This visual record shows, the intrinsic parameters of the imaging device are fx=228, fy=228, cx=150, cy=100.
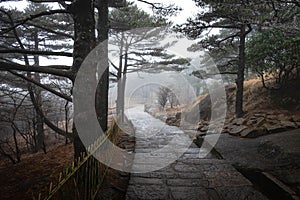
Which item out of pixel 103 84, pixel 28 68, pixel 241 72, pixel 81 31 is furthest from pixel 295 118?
pixel 28 68

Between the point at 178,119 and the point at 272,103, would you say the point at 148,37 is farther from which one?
the point at 272,103

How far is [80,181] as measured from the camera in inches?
128

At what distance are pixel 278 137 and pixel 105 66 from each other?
6139mm

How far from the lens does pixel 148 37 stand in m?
15.5

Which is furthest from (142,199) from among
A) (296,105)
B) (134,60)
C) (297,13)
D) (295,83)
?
(134,60)

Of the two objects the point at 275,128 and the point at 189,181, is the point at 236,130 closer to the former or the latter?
the point at 275,128

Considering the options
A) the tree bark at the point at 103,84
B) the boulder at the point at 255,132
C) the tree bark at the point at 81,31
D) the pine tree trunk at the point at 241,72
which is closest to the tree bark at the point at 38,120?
the tree bark at the point at 103,84

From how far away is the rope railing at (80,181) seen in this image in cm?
257

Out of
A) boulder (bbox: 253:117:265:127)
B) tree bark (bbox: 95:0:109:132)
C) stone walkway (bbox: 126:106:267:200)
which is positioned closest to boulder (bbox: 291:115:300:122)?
boulder (bbox: 253:117:265:127)

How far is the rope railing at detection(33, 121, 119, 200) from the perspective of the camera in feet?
8.43

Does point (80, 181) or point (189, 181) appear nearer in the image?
point (80, 181)

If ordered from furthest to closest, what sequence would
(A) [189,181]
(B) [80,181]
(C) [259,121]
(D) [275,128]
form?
(C) [259,121]
(D) [275,128]
(A) [189,181]
(B) [80,181]

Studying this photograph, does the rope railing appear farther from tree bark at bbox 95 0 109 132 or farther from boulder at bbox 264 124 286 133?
boulder at bbox 264 124 286 133

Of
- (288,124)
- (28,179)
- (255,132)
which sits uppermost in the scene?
(288,124)
